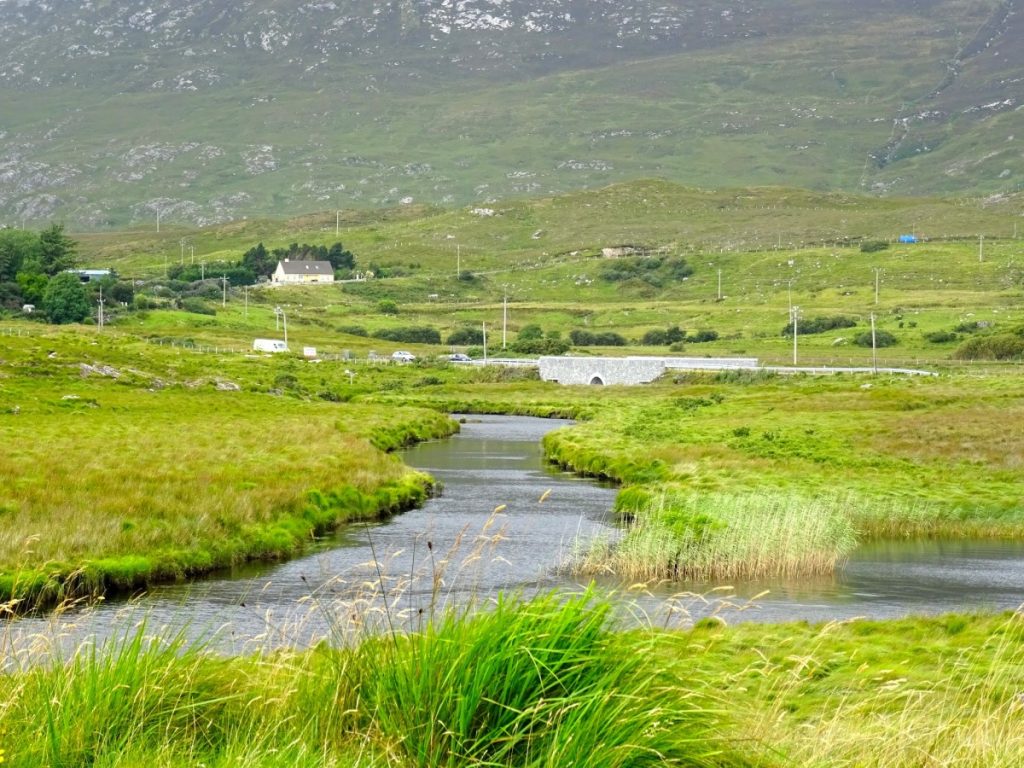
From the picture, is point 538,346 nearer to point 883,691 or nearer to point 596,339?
point 596,339

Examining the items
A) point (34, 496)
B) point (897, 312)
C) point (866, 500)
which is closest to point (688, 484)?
point (866, 500)

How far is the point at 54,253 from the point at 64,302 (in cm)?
2210

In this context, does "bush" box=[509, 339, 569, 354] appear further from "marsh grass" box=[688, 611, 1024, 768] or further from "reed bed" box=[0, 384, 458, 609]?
"marsh grass" box=[688, 611, 1024, 768]

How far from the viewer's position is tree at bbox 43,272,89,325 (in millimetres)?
131750

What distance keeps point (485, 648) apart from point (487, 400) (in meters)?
88.9

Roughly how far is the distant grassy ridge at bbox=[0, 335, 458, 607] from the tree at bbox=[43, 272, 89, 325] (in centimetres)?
5991

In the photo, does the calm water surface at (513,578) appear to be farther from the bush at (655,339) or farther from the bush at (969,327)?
the bush at (655,339)

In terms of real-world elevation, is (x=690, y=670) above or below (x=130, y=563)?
above

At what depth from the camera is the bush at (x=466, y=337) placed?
15738 cm

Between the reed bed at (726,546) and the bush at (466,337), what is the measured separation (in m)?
124

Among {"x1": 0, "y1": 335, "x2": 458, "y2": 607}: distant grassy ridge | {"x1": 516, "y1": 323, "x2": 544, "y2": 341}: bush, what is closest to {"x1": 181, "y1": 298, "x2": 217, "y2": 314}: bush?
{"x1": 516, "y1": 323, "x2": 544, "y2": 341}: bush

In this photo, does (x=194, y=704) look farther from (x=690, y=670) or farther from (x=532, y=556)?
(x=532, y=556)

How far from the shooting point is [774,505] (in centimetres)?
3531

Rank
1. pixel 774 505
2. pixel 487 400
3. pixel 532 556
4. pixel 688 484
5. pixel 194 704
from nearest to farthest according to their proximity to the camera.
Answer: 1. pixel 194 704
2. pixel 532 556
3. pixel 774 505
4. pixel 688 484
5. pixel 487 400
